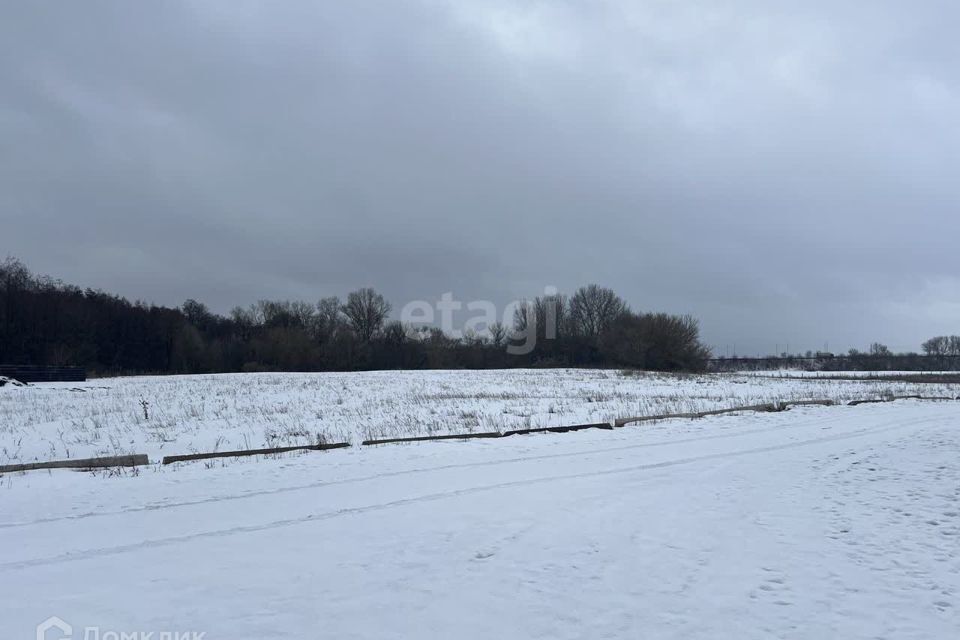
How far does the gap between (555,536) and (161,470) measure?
7129mm

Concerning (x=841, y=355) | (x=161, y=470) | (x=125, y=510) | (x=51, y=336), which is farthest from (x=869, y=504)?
(x=841, y=355)

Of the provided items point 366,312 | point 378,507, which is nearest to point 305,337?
point 366,312

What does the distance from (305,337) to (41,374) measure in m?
36.3

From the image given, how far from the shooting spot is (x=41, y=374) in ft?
138

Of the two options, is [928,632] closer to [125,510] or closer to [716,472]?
[716,472]

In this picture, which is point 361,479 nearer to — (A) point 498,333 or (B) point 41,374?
(B) point 41,374

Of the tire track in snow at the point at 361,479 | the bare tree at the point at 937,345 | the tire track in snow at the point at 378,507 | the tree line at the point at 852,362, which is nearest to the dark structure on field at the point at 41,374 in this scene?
the tire track in snow at the point at 361,479

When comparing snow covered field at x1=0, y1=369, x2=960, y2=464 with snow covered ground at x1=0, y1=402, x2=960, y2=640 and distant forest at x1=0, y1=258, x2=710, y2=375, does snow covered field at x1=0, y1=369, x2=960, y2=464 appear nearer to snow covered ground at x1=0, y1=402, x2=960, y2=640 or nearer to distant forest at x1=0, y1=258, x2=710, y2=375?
snow covered ground at x1=0, y1=402, x2=960, y2=640

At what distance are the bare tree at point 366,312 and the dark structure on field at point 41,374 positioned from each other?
5435 centimetres

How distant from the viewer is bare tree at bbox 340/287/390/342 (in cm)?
9794

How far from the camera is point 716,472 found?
364 inches

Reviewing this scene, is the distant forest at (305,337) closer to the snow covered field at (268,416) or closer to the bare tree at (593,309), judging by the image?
the bare tree at (593,309)

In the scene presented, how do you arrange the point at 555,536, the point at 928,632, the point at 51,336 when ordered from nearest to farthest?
the point at 928,632, the point at 555,536, the point at 51,336

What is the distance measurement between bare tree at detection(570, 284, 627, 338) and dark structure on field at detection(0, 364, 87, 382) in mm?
69268
